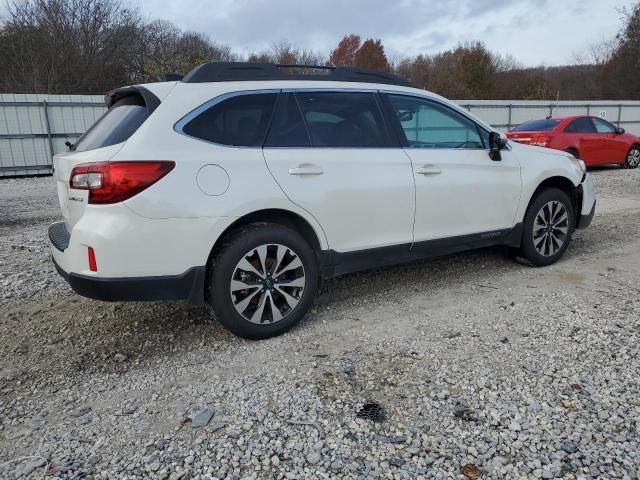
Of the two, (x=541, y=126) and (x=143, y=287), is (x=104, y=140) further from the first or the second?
(x=541, y=126)

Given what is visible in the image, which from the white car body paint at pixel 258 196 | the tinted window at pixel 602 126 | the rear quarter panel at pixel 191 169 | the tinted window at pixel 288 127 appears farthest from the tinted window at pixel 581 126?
the rear quarter panel at pixel 191 169

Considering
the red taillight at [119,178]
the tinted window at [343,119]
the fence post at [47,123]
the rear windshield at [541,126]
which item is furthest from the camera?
the fence post at [47,123]

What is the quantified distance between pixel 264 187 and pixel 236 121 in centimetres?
48

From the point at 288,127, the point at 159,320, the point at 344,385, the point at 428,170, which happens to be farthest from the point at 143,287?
the point at 428,170

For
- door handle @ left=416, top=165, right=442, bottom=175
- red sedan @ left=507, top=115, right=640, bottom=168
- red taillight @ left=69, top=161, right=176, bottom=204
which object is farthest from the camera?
red sedan @ left=507, top=115, right=640, bottom=168

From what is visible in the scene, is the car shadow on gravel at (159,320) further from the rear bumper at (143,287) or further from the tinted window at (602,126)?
the tinted window at (602,126)

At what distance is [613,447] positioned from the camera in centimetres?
229

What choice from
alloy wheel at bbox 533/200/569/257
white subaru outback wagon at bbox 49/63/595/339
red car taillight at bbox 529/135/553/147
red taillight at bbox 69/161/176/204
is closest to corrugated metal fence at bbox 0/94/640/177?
red car taillight at bbox 529/135/553/147

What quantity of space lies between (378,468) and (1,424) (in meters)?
1.92

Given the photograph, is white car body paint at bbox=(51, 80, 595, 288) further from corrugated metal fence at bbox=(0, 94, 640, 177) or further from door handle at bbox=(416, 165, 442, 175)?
corrugated metal fence at bbox=(0, 94, 640, 177)

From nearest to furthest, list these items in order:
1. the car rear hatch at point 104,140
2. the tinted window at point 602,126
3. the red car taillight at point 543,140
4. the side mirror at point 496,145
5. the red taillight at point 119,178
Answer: the red taillight at point 119,178 → the car rear hatch at point 104,140 → the side mirror at point 496,145 → the red car taillight at point 543,140 → the tinted window at point 602,126

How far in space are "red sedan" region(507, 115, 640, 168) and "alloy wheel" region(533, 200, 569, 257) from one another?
7.88 metres

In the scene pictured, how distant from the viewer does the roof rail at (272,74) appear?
3.35m

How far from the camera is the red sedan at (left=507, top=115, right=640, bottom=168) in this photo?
1233 cm
